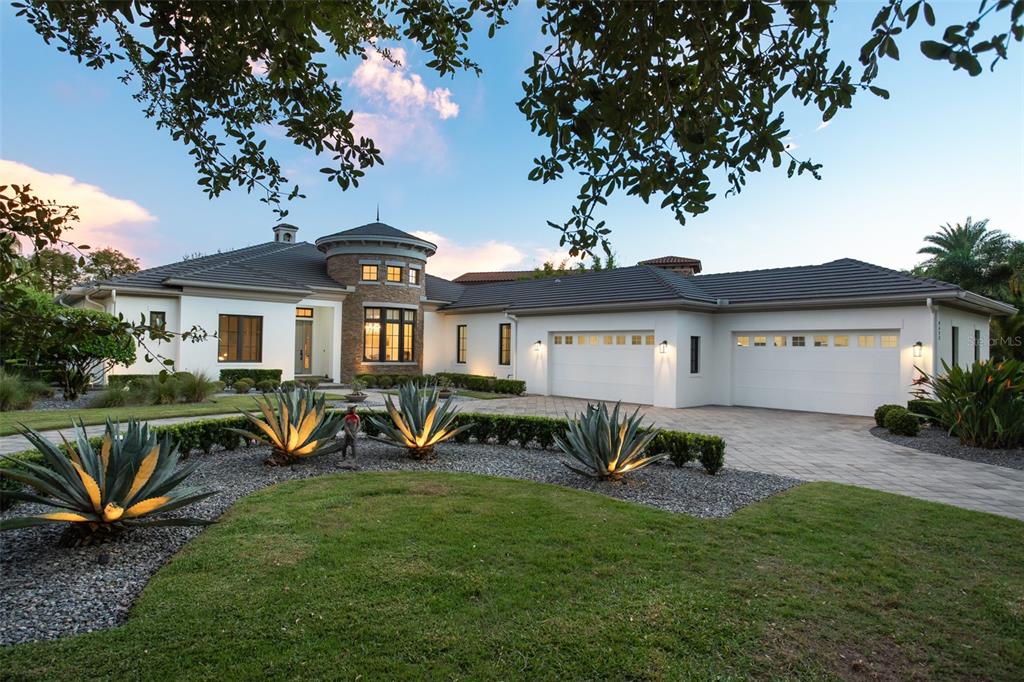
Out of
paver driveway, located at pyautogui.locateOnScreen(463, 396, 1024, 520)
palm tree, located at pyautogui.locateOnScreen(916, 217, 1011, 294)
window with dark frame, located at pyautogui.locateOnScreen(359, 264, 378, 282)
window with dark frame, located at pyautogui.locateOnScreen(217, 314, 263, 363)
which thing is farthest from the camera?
palm tree, located at pyautogui.locateOnScreen(916, 217, 1011, 294)

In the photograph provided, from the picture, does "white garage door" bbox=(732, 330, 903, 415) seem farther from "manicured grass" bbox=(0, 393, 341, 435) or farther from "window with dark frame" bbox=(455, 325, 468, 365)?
"manicured grass" bbox=(0, 393, 341, 435)

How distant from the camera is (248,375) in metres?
17.9

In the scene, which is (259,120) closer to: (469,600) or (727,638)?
(469,600)

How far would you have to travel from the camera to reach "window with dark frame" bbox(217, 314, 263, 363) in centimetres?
1794

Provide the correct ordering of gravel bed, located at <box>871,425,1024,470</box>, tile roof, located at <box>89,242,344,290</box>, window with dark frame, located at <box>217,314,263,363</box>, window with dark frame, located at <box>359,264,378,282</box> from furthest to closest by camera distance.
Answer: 1. window with dark frame, located at <box>359,264,378,282</box>
2. window with dark frame, located at <box>217,314,263,363</box>
3. tile roof, located at <box>89,242,344,290</box>
4. gravel bed, located at <box>871,425,1024,470</box>

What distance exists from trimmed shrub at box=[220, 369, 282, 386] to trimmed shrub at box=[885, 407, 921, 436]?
17649 millimetres

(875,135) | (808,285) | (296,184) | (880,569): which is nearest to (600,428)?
(880,569)

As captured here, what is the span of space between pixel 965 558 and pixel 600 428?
3.44 meters

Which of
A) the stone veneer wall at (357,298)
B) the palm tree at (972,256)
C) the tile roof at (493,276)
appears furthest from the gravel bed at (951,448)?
the tile roof at (493,276)

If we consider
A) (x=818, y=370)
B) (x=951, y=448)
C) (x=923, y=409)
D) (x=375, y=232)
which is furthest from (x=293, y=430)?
(x=375, y=232)

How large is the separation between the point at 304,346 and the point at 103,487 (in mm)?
19104

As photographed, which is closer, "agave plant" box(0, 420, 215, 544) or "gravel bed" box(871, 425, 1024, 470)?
"agave plant" box(0, 420, 215, 544)

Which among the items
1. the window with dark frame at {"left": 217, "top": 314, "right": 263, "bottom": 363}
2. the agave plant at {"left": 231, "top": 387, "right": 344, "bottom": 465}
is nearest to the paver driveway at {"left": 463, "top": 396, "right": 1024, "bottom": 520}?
the agave plant at {"left": 231, "top": 387, "right": 344, "bottom": 465}

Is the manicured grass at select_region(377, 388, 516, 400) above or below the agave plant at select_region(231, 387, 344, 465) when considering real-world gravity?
below
